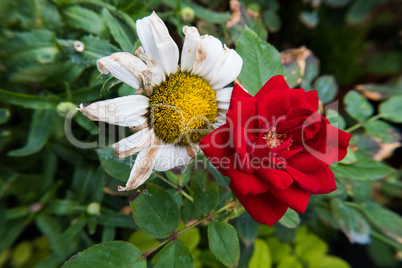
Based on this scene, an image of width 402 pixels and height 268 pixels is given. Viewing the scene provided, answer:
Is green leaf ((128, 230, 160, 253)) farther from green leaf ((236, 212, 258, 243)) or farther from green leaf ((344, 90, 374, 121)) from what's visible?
green leaf ((344, 90, 374, 121))

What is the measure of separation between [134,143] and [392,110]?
0.65 meters

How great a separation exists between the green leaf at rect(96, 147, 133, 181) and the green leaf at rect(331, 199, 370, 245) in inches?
18.8

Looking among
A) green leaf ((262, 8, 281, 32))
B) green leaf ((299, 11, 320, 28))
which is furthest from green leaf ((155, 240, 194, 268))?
green leaf ((299, 11, 320, 28))

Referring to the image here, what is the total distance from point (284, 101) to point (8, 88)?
2.15ft

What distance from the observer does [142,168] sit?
40cm

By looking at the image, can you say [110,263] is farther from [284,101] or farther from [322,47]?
[322,47]

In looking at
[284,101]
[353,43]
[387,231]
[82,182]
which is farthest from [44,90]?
[353,43]

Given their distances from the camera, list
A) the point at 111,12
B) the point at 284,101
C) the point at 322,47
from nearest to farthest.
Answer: the point at 284,101 → the point at 111,12 → the point at 322,47

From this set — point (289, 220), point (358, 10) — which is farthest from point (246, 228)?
point (358, 10)

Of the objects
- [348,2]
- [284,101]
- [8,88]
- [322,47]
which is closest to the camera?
[284,101]

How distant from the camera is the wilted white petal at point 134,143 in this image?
1.29 feet

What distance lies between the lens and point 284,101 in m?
0.40

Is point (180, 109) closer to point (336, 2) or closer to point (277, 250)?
point (277, 250)

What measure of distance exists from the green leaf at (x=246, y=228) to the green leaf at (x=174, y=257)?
174mm
